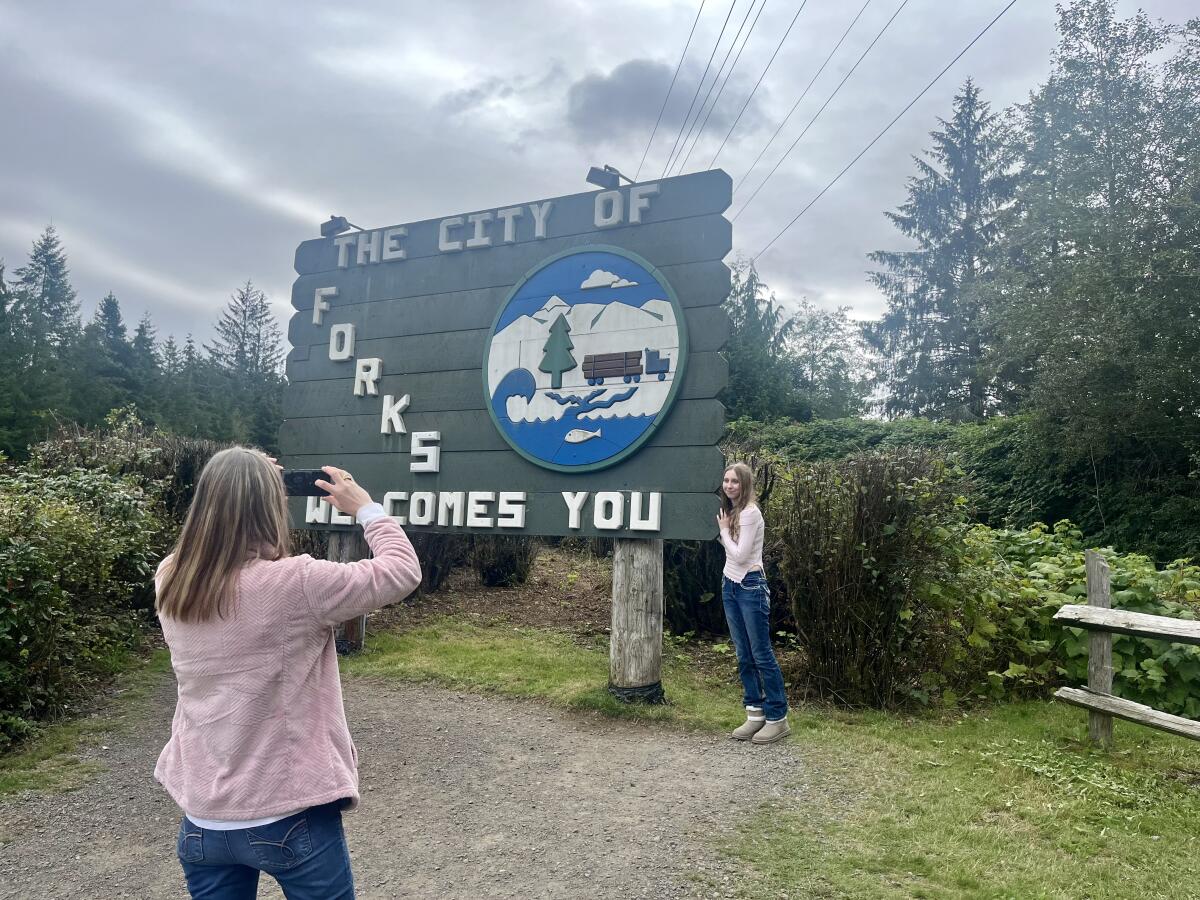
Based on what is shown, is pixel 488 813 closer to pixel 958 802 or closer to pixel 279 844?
pixel 958 802

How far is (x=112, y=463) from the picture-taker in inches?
330

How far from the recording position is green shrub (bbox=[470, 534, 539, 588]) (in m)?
10.5

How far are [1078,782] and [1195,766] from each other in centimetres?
90

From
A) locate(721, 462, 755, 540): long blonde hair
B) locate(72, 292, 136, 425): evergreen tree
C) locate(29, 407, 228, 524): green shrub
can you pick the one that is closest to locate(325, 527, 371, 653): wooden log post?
locate(29, 407, 228, 524): green shrub

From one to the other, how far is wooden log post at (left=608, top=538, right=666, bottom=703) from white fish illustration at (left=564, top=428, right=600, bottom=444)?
0.81 m

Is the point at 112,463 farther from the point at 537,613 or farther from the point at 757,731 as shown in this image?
the point at 757,731

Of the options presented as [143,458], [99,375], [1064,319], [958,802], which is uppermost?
[99,375]

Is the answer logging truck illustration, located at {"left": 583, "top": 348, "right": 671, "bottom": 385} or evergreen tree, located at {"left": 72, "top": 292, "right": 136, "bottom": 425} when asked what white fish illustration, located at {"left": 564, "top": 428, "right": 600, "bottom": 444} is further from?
evergreen tree, located at {"left": 72, "top": 292, "right": 136, "bottom": 425}

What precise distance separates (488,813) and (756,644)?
1.95 m

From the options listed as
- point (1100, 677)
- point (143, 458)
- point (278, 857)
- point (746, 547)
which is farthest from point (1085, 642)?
point (143, 458)

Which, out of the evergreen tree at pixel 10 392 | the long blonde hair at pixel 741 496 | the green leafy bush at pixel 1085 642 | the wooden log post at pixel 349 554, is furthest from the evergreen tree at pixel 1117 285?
the evergreen tree at pixel 10 392

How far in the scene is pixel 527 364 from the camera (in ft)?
20.1

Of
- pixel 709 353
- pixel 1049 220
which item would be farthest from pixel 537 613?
pixel 1049 220

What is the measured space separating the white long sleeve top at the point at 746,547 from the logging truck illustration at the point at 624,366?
3.88 ft
